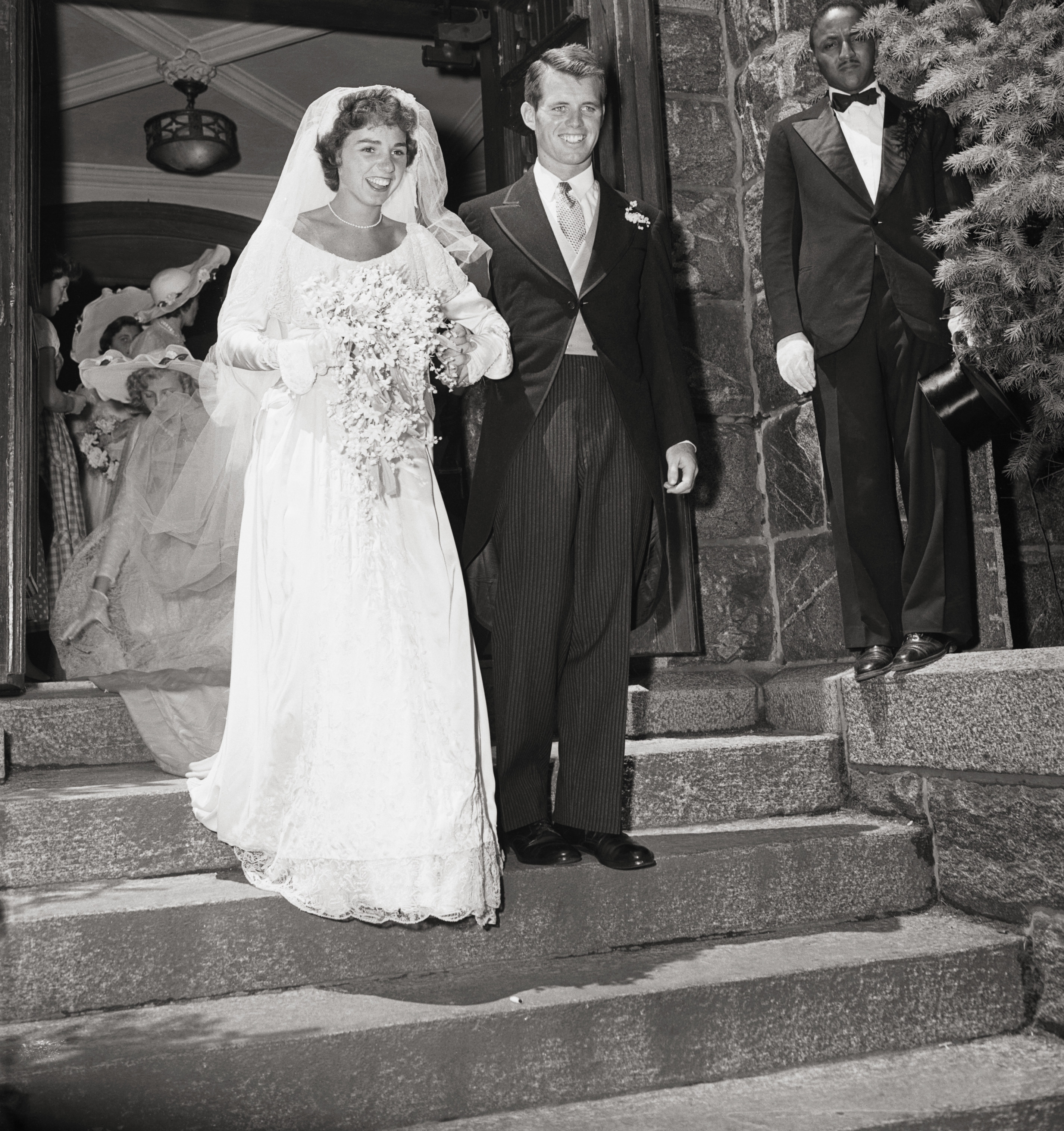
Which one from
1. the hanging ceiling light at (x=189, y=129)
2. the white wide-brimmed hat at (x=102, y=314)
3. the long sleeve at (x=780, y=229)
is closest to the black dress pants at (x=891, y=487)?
the long sleeve at (x=780, y=229)

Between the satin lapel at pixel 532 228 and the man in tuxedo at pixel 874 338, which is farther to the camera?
the man in tuxedo at pixel 874 338

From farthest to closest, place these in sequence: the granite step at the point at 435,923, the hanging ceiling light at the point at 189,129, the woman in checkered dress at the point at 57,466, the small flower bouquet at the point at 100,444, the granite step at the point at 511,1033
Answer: the hanging ceiling light at the point at 189,129, the small flower bouquet at the point at 100,444, the woman in checkered dress at the point at 57,466, the granite step at the point at 435,923, the granite step at the point at 511,1033

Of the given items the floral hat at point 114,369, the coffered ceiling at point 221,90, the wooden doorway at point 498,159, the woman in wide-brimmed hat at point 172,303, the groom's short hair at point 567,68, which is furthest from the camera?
the coffered ceiling at point 221,90

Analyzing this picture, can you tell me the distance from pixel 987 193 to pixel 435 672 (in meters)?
1.89

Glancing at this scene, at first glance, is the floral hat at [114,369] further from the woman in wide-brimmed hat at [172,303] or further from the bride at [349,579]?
the bride at [349,579]

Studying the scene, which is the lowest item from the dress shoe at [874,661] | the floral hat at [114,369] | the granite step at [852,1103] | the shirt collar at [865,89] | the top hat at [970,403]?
the granite step at [852,1103]

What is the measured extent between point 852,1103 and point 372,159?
245 cm

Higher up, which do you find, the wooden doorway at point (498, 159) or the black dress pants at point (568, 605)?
the wooden doorway at point (498, 159)

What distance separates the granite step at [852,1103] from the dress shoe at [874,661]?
109 centimetres

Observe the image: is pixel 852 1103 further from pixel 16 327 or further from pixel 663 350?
pixel 16 327

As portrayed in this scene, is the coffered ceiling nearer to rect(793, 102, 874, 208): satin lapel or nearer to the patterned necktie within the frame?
rect(793, 102, 874, 208): satin lapel

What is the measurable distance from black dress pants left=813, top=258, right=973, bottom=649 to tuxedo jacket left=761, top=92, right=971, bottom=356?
0.06 metres

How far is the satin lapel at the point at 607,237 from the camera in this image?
10.6ft

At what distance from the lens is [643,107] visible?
471cm
